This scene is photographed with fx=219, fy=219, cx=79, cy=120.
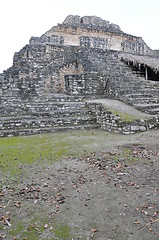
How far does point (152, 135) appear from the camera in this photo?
955 cm

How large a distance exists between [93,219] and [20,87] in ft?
39.3

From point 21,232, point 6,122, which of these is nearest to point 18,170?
point 21,232

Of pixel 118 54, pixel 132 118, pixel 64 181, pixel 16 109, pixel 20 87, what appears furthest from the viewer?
pixel 118 54

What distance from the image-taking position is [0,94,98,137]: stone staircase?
1083 cm

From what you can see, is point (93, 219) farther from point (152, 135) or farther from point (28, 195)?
point (152, 135)

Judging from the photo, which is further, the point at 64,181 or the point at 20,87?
the point at 20,87

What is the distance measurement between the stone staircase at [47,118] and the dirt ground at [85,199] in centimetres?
458

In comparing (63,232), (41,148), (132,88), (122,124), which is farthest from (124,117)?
(63,232)

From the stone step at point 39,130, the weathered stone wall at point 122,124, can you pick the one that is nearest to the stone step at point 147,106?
the weathered stone wall at point 122,124

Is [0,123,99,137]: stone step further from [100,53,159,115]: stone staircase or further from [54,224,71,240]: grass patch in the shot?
[54,224,71,240]: grass patch

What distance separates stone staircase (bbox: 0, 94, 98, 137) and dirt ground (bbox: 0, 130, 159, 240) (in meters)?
4.58

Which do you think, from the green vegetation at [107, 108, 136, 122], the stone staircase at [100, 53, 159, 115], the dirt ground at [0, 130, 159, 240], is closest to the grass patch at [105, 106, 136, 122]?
the green vegetation at [107, 108, 136, 122]

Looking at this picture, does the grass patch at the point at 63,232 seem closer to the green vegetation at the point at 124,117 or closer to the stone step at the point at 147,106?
the green vegetation at the point at 124,117

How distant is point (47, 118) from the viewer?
11.9 m
